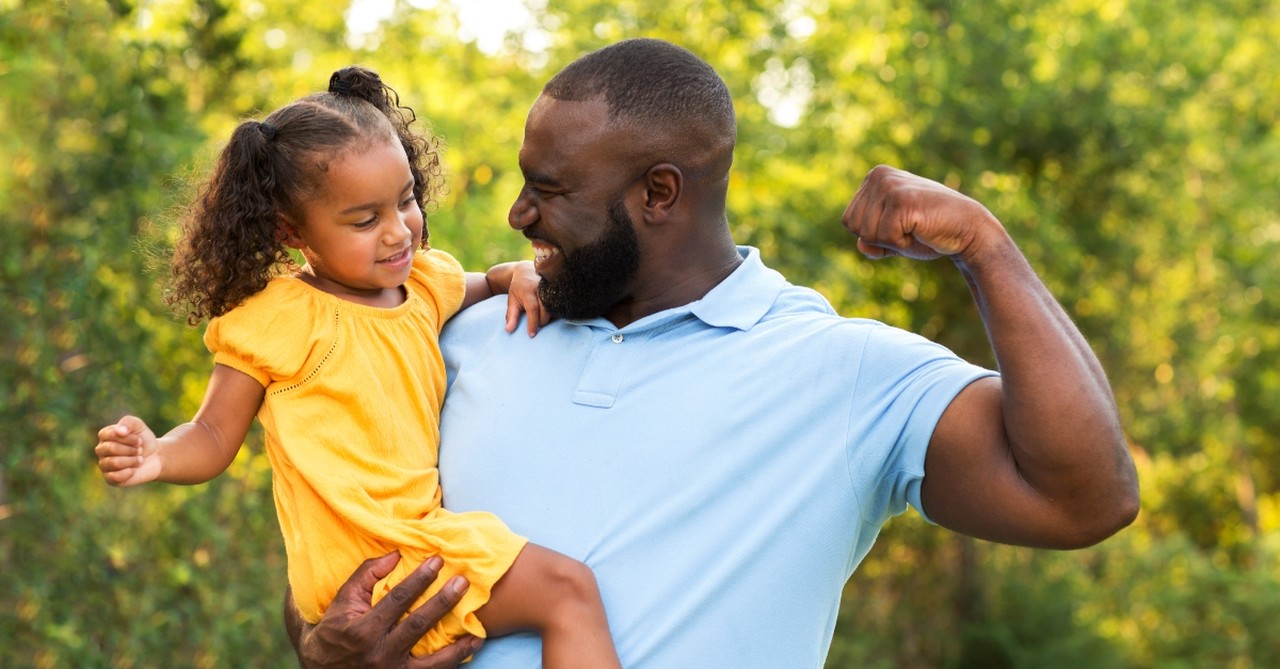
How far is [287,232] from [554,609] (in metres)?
0.90

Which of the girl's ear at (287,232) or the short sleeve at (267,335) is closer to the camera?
the short sleeve at (267,335)

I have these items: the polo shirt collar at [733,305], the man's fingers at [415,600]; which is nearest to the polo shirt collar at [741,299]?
the polo shirt collar at [733,305]

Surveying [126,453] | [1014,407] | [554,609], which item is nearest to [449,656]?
[554,609]

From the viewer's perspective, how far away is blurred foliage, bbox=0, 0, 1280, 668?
526 cm

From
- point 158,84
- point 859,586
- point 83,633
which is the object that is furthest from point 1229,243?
point 83,633

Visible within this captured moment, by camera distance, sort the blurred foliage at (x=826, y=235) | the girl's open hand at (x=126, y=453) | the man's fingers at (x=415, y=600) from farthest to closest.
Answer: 1. the blurred foliage at (x=826, y=235)
2. the man's fingers at (x=415, y=600)
3. the girl's open hand at (x=126, y=453)

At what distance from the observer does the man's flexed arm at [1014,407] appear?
85.5 inches

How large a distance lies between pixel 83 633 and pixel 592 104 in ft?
11.5

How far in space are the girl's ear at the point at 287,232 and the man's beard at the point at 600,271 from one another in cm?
48

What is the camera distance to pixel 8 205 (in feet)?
16.8

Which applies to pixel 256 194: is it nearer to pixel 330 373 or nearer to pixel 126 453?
pixel 330 373

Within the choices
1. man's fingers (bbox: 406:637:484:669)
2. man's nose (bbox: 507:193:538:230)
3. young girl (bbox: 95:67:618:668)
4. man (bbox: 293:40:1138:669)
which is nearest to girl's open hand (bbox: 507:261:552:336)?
man (bbox: 293:40:1138:669)

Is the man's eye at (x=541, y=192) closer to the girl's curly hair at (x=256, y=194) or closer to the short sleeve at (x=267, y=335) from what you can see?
the girl's curly hair at (x=256, y=194)

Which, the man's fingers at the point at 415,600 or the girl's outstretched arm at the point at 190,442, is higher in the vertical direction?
the girl's outstretched arm at the point at 190,442
